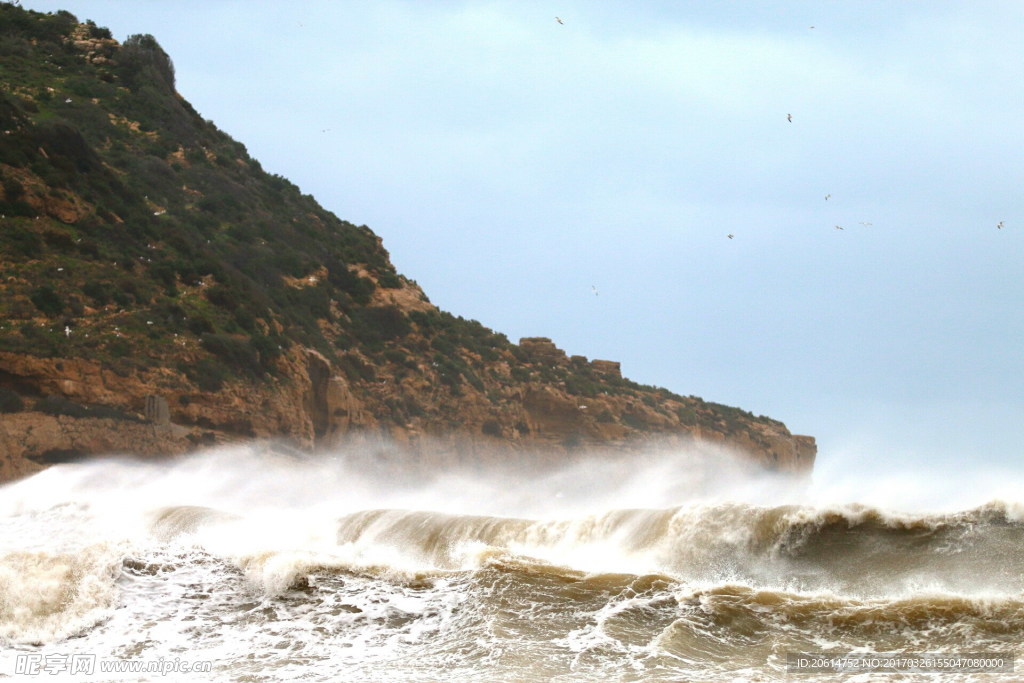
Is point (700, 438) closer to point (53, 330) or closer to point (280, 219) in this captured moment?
point (280, 219)

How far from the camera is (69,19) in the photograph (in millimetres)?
56531

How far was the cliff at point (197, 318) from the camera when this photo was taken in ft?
97.6

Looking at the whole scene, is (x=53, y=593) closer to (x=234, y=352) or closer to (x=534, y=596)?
(x=534, y=596)

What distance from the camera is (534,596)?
1391 cm

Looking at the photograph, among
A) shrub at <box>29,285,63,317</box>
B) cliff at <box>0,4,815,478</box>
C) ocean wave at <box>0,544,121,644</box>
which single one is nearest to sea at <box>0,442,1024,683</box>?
ocean wave at <box>0,544,121,644</box>

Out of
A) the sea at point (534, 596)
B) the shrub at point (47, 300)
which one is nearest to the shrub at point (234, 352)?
the shrub at point (47, 300)

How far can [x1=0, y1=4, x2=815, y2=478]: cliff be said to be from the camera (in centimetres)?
2975

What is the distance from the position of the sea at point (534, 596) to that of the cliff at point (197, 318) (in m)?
10.3

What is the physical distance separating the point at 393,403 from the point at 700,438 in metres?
26.2

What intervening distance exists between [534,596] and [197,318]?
24.5 metres

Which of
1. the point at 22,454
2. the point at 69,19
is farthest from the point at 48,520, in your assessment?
the point at 69,19

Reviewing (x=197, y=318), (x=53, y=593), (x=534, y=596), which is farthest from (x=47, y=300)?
(x=534, y=596)

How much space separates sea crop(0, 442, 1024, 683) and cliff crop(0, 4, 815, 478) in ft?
33.7

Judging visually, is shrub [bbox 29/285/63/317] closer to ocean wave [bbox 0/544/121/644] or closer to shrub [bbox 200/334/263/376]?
shrub [bbox 200/334/263/376]
